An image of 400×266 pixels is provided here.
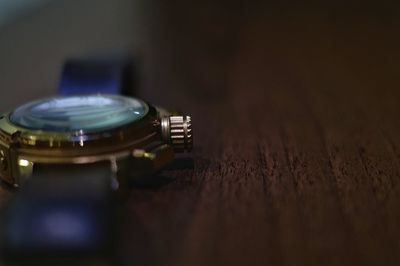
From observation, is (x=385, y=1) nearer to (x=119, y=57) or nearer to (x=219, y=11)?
(x=219, y=11)

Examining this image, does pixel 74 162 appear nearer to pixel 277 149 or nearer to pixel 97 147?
pixel 97 147

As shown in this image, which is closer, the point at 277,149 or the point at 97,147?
the point at 97,147

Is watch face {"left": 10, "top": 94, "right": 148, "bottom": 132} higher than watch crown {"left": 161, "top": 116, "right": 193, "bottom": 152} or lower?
higher

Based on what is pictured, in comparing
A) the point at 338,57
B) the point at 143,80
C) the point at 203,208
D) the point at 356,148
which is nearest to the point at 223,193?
the point at 203,208

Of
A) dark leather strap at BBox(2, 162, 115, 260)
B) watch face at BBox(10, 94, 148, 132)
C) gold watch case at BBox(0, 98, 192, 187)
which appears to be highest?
watch face at BBox(10, 94, 148, 132)

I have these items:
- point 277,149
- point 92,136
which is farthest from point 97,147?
point 277,149

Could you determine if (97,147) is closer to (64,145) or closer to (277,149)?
(64,145)

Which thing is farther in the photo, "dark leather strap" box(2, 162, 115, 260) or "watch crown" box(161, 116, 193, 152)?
"watch crown" box(161, 116, 193, 152)
